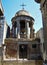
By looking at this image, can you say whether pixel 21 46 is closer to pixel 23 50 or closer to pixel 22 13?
pixel 23 50

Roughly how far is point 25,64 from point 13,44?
3.64m

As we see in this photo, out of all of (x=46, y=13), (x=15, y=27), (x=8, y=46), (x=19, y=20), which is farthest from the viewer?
(x=15, y=27)

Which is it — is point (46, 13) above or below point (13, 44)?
above

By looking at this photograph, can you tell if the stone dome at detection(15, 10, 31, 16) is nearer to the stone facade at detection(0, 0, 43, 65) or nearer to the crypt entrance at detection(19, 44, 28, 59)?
the stone facade at detection(0, 0, 43, 65)

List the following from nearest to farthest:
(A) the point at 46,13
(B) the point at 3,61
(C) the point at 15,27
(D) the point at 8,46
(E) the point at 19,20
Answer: (A) the point at 46,13 < (B) the point at 3,61 < (D) the point at 8,46 < (E) the point at 19,20 < (C) the point at 15,27

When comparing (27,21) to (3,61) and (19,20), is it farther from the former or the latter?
(3,61)

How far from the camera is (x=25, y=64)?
2064 centimetres

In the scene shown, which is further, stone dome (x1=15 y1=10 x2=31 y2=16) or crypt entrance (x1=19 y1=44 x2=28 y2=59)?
stone dome (x1=15 y1=10 x2=31 y2=16)

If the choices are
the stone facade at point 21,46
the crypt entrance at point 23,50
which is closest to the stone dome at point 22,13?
the stone facade at point 21,46

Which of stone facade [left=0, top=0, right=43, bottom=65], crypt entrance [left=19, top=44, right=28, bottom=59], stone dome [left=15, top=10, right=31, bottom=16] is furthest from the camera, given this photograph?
stone dome [left=15, top=10, right=31, bottom=16]

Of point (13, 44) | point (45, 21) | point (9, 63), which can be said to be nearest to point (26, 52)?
point (13, 44)

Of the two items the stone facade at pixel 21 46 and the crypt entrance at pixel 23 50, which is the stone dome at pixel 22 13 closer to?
the stone facade at pixel 21 46

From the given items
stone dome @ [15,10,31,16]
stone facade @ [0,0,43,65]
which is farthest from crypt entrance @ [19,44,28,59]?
stone dome @ [15,10,31,16]

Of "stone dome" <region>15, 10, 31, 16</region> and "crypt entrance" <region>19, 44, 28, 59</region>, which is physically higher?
"stone dome" <region>15, 10, 31, 16</region>
